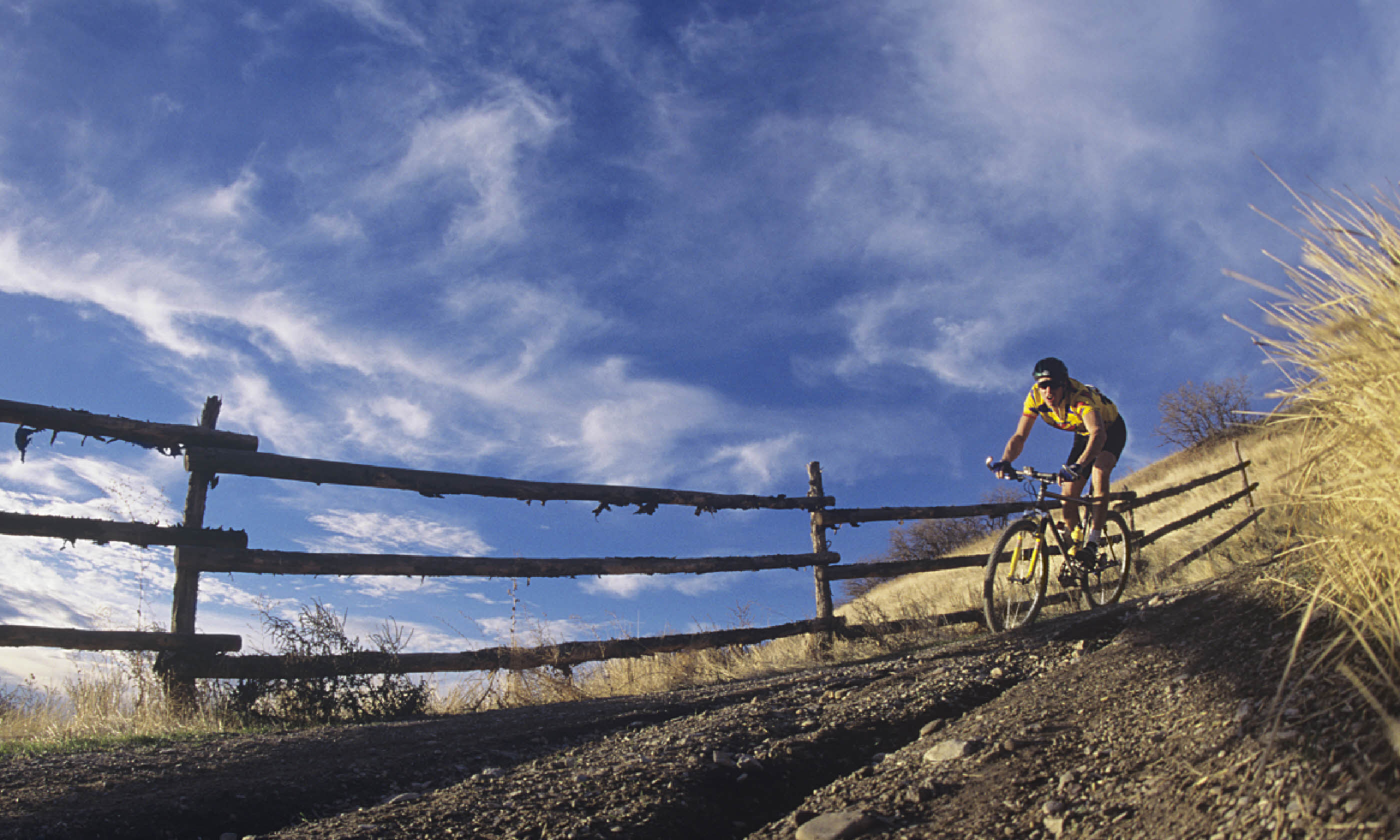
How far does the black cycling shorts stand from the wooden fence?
52 cm

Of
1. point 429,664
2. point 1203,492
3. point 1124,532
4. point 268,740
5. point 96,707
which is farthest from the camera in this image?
point 1203,492

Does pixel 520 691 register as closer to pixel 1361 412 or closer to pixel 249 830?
pixel 249 830

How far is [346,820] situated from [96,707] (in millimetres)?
3867

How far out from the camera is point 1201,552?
34.3 ft

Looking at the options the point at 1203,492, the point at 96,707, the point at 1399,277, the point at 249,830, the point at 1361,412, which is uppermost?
the point at 1203,492

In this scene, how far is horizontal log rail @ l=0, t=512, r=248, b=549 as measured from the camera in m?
5.20

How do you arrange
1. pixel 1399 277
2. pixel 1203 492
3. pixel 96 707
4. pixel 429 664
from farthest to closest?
pixel 1203 492
pixel 429 664
pixel 96 707
pixel 1399 277

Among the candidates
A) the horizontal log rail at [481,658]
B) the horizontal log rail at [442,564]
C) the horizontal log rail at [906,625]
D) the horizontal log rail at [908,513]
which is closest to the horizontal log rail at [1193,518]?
the horizontal log rail at [908,513]

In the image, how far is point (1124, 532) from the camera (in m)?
7.28

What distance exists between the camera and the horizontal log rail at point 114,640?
5.06 m

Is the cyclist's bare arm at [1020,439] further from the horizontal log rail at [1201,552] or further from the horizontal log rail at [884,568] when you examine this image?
the horizontal log rail at [1201,552]

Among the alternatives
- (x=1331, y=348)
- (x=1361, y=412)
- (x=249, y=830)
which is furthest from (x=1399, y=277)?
(x=249, y=830)

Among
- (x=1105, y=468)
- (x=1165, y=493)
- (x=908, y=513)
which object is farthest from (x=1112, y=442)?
(x=1165, y=493)

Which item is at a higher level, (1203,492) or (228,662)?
(1203,492)
